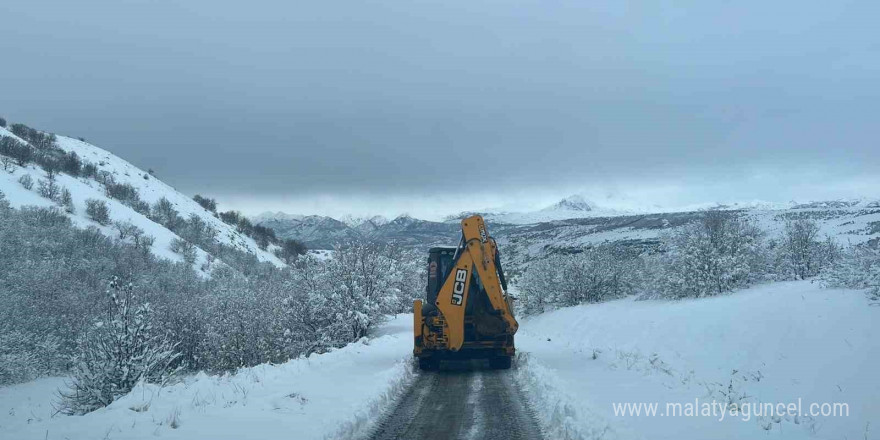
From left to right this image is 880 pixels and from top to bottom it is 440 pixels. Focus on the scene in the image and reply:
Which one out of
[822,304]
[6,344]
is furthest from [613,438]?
[6,344]

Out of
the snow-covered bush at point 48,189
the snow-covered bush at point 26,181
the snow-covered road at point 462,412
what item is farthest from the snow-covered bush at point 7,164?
the snow-covered road at point 462,412

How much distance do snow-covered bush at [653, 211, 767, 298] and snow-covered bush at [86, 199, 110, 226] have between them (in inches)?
2901

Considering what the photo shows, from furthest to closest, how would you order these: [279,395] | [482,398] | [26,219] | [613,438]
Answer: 1. [26,219]
2. [482,398]
3. [279,395]
4. [613,438]

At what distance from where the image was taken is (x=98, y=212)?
7681 cm

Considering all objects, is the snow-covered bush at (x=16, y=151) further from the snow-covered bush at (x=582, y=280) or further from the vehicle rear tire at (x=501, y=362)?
the vehicle rear tire at (x=501, y=362)

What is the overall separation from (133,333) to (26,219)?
167 feet

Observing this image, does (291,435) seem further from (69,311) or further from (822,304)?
(69,311)

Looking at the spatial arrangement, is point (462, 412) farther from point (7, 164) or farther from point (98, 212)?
point (7, 164)

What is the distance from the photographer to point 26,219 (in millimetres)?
56250

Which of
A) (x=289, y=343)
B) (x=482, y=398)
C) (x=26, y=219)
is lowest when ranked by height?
(x=289, y=343)

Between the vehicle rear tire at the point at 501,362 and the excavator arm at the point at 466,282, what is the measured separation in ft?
2.63

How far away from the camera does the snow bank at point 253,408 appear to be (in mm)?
7711

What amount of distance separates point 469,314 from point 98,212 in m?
78.3

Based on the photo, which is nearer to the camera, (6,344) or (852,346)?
(852,346)
